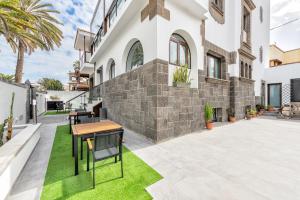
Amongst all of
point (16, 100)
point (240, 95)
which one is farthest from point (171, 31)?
point (16, 100)

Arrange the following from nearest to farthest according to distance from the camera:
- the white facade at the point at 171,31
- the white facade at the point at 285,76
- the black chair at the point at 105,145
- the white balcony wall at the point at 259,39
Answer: the black chair at the point at 105,145, the white facade at the point at 171,31, the white balcony wall at the point at 259,39, the white facade at the point at 285,76

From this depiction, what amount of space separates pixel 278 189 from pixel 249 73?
35.3 ft

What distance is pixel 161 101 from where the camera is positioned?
15.7 ft

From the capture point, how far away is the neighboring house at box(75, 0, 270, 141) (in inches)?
193

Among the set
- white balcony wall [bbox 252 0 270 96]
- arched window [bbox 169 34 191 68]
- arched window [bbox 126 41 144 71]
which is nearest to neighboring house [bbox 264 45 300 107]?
white balcony wall [bbox 252 0 270 96]

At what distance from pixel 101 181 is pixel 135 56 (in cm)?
589

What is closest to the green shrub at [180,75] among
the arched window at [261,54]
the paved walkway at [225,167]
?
the paved walkway at [225,167]

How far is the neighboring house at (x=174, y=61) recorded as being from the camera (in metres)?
4.90

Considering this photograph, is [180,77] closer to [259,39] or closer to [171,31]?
[171,31]

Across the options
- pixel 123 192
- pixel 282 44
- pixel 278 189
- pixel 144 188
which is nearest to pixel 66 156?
pixel 123 192

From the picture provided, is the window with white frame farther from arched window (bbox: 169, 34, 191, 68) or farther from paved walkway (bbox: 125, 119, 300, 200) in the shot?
paved walkway (bbox: 125, 119, 300, 200)

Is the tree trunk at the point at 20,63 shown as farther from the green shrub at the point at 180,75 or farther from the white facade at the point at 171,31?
the green shrub at the point at 180,75

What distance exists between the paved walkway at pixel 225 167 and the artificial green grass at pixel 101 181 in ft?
0.81

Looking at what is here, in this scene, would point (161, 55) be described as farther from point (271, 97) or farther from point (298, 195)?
point (271, 97)
